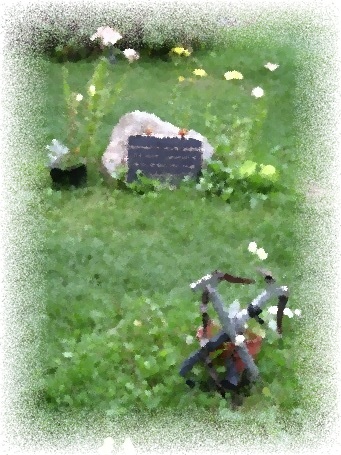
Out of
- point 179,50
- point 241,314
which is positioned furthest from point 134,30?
point 241,314

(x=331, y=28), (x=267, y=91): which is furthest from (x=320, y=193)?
(x=331, y=28)

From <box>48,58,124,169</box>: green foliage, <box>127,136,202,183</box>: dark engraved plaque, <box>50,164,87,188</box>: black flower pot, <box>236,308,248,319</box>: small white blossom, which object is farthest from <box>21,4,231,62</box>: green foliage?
<box>236,308,248,319</box>: small white blossom

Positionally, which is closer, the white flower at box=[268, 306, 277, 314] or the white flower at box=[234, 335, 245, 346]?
the white flower at box=[234, 335, 245, 346]

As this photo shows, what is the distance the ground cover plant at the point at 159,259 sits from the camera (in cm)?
421

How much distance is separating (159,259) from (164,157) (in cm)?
176

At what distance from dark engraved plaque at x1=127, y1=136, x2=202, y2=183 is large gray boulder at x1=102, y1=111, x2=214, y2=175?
138 mm

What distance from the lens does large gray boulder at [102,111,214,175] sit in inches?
280

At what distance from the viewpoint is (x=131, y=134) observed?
7.35 metres

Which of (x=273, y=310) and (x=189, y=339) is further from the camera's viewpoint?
(x=273, y=310)

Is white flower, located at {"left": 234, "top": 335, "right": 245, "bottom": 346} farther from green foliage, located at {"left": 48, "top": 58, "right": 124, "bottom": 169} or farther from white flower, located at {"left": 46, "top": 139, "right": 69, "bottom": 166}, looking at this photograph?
white flower, located at {"left": 46, "top": 139, "right": 69, "bottom": 166}

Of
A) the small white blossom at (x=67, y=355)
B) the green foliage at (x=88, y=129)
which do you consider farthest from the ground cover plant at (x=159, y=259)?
the green foliage at (x=88, y=129)

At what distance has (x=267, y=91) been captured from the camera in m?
10.0

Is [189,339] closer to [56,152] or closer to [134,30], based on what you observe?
[56,152]

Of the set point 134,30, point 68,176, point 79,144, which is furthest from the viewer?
point 134,30
